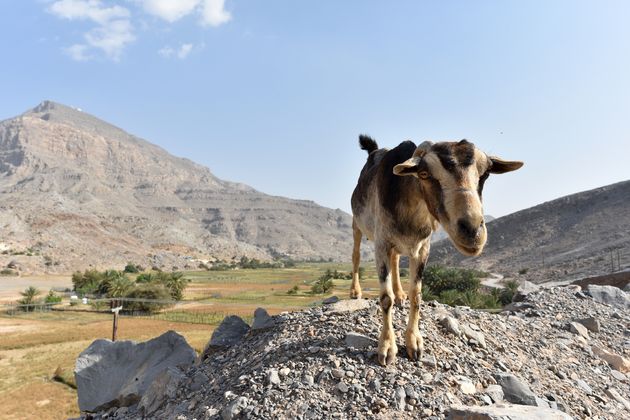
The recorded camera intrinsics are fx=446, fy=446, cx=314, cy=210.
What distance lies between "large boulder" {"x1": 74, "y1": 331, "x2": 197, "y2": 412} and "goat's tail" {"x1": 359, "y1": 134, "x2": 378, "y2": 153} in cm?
471

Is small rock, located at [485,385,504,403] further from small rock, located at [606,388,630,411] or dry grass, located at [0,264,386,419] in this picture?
dry grass, located at [0,264,386,419]

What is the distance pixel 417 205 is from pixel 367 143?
11.0ft

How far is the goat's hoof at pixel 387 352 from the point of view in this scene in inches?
197

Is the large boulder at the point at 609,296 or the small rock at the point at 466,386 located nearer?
the small rock at the point at 466,386

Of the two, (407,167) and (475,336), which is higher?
(407,167)

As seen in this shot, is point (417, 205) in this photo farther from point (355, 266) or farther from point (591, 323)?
point (591, 323)

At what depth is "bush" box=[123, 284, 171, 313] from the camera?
4019 centimetres

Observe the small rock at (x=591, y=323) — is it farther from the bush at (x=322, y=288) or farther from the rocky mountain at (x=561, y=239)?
the bush at (x=322, y=288)

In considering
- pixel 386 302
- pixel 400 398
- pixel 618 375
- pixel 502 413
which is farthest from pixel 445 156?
pixel 618 375

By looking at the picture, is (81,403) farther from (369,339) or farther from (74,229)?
(74,229)

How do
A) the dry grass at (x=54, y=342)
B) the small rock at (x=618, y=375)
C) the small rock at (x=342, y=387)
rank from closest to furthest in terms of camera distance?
the small rock at (x=342, y=387), the small rock at (x=618, y=375), the dry grass at (x=54, y=342)

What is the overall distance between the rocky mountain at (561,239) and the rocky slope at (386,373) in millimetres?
39707

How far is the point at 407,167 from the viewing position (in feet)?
12.7

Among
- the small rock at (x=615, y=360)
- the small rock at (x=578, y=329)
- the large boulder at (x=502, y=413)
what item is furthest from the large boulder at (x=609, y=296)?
the large boulder at (x=502, y=413)
